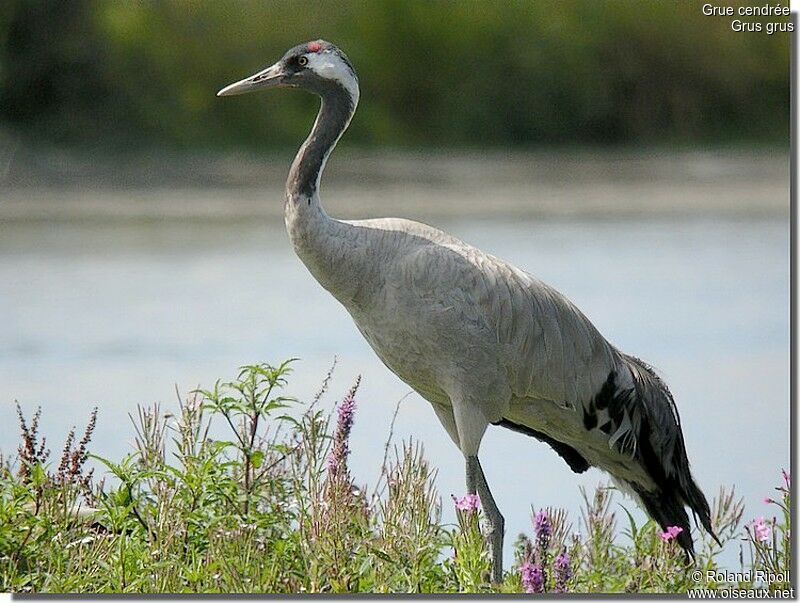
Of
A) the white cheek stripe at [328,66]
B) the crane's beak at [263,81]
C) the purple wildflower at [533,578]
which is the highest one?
the white cheek stripe at [328,66]

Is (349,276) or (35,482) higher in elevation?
(349,276)

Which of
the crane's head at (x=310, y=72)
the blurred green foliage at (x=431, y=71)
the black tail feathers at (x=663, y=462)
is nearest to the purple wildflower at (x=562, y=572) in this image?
the black tail feathers at (x=663, y=462)

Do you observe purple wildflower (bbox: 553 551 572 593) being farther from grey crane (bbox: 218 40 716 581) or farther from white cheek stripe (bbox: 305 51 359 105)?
white cheek stripe (bbox: 305 51 359 105)

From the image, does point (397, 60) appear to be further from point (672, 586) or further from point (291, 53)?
point (672, 586)

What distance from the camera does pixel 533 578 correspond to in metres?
3.91

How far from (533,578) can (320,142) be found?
1.46m

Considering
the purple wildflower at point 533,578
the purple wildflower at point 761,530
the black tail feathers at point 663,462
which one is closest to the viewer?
the purple wildflower at point 533,578

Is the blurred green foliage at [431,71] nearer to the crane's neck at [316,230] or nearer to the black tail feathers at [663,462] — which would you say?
the black tail feathers at [663,462]

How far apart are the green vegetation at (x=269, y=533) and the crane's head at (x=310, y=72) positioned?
0.91 m

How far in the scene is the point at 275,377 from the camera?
414cm

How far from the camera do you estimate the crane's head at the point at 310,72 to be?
458cm

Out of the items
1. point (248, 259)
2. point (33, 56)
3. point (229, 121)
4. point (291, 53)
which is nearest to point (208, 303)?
point (248, 259)

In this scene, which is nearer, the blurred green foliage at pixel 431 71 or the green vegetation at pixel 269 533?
the green vegetation at pixel 269 533

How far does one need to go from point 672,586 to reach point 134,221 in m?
5.23
